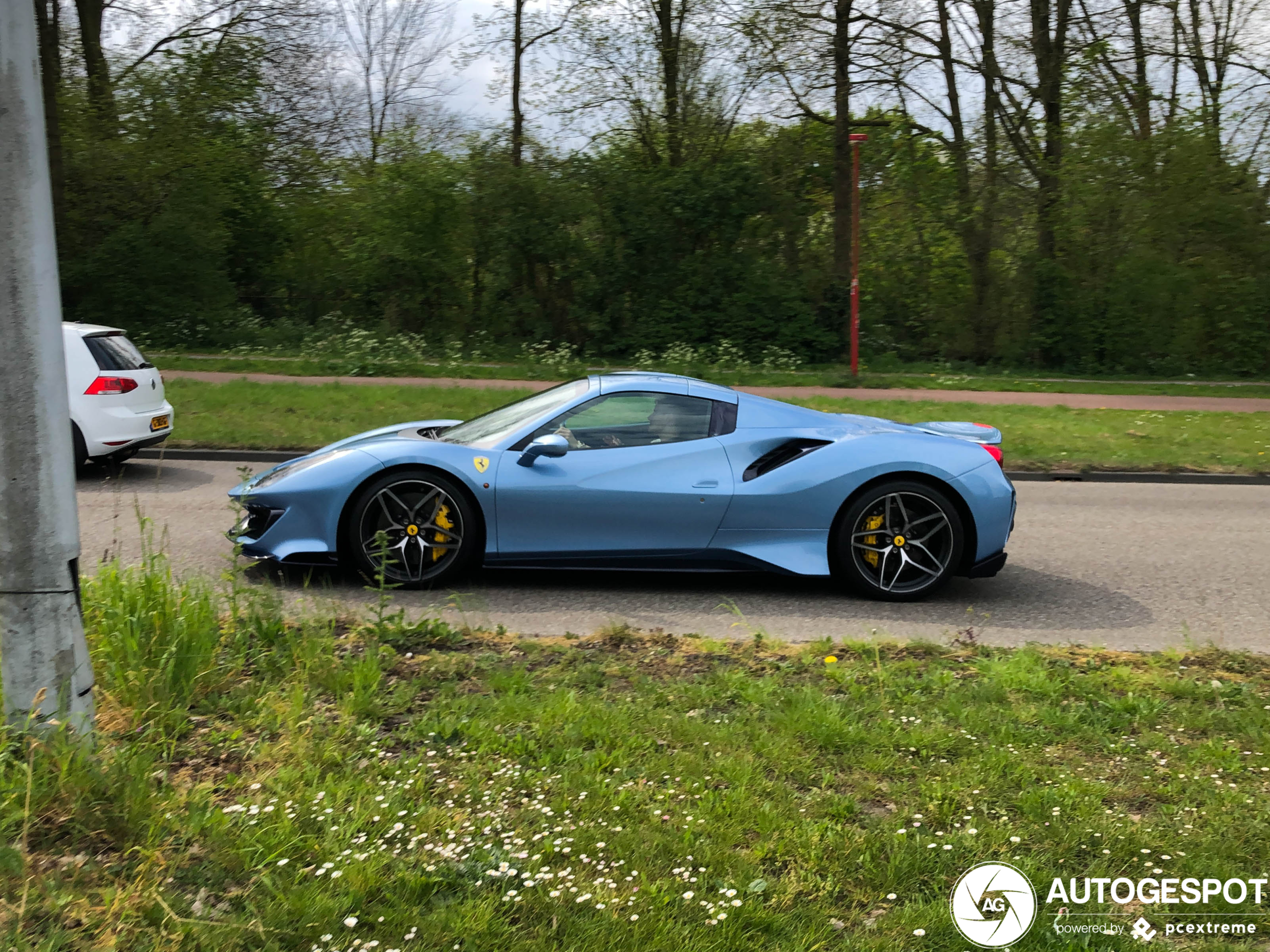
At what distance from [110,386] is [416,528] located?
17.4 feet

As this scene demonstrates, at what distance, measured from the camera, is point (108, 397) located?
9828mm

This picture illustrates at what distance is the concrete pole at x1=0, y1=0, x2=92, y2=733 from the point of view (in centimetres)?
322

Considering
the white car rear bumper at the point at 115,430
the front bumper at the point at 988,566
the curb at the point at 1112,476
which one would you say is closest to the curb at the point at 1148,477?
the curb at the point at 1112,476

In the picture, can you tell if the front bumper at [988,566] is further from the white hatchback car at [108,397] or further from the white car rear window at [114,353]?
the white car rear window at [114,353]

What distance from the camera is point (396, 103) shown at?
3894cm

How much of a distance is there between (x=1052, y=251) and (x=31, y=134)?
22632 mm

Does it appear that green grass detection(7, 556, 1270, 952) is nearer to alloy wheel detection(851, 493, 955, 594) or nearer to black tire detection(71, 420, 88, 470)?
alloy wheel detection(851, 493, 955, 594)

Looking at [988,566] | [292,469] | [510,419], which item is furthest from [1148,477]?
[292,469]

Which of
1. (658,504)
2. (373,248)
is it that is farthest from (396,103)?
(658,504)

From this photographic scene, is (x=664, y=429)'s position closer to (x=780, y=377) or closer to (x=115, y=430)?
(x=115, y=430)

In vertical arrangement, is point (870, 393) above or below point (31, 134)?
below

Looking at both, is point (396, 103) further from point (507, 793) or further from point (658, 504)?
point (507, 793)

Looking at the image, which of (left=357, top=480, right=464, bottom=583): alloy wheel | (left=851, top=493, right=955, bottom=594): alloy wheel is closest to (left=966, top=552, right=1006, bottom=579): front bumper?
(left=851, top=493, right=955, bottom=594): alloy wheel

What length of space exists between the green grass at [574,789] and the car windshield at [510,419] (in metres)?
1.83
